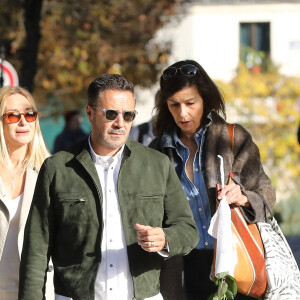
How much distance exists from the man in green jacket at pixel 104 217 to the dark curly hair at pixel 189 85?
89cm

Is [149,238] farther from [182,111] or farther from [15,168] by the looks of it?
[15,168]

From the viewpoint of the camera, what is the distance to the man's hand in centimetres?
417

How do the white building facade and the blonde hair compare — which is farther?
the white building facade

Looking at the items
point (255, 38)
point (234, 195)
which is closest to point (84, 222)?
point (234, 195)

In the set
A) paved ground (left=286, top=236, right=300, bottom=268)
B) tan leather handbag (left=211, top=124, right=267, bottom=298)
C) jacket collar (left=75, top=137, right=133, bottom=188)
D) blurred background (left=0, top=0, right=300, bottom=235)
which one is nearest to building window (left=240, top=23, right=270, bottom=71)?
blurred background (left=0, top=0, right=300, bottom=235)

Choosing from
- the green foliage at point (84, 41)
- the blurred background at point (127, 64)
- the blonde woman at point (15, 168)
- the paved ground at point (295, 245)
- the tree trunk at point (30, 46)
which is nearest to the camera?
the blonde woman at point (15, 168)

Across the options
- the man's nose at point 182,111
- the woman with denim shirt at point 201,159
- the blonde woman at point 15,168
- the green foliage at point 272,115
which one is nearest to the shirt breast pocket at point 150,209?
the woman with denim shirt at point 201,159

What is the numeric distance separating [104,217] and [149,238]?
288 mm

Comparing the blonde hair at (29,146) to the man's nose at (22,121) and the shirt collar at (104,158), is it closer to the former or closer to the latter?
the man's nose at (22,121)

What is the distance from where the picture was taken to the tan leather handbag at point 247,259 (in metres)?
4.89

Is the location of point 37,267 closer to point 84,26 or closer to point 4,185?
point 4,185

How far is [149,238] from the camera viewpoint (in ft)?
13.7

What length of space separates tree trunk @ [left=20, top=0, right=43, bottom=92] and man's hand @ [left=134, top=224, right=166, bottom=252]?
7.51m

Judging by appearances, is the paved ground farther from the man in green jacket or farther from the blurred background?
the blurred background
